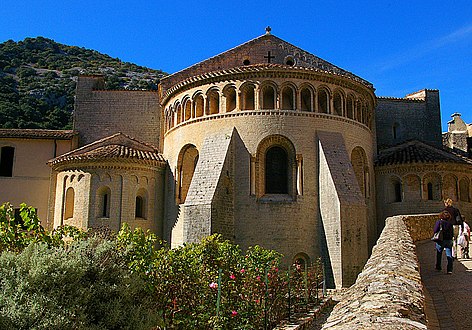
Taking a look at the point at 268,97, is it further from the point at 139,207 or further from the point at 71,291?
the point at 71,291

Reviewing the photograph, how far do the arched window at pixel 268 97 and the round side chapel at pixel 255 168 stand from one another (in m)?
0.05

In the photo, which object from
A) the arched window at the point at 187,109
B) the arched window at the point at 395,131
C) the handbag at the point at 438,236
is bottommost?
the handbag at the point at 438,236

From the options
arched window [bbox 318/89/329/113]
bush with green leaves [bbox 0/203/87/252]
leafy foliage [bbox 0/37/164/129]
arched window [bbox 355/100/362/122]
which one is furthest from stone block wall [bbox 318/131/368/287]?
leafy foliage [bbox 0/37/164/129]

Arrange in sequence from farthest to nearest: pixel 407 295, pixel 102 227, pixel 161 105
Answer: pixel 161 105, pixel 102 227, pixel 407 295

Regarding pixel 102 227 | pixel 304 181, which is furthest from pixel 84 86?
pixel 304 181

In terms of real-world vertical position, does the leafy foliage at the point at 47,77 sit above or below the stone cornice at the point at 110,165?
above

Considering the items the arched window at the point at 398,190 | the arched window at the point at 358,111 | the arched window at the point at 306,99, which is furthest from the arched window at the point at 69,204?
the arched window at the point at 398,190

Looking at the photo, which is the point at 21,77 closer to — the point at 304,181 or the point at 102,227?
the point at 102,227

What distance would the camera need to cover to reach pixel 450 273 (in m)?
10.8

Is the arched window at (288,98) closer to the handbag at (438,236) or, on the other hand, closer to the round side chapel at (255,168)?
the round side chapel at (255,168)

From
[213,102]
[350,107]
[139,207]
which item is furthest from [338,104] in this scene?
[139,207]

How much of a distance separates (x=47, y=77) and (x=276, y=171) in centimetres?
5925

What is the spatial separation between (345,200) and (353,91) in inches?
245

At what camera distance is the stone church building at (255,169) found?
768 inches
